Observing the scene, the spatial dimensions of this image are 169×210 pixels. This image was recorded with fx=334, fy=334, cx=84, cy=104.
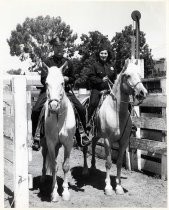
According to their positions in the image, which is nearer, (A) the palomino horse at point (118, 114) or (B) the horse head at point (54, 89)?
(B) the horse head at point (54, 89)

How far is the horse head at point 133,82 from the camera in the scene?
21.2 ft

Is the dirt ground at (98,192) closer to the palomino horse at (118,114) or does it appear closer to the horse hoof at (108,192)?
the horse hoof at (108,192)

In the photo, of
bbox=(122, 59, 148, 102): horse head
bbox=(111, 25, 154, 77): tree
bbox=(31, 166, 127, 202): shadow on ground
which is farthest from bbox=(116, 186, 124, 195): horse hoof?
bbox=(111, 25, 154, 77): tree

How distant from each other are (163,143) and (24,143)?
3311 millimetres

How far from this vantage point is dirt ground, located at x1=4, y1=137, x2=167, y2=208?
629cm

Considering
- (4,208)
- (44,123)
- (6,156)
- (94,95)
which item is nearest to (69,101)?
(44,123)

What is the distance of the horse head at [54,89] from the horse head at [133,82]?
144 centimetres

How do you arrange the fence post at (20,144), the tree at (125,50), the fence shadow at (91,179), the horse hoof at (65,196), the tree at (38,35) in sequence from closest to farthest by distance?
the fence post at (20,144), the horse hoof at (65,196), the fence shadow at (91,179), the tree at (38,35), the tree at (125,50)

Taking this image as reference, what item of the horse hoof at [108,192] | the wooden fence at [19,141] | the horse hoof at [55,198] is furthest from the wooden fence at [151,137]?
the wooden fence at [19,141]

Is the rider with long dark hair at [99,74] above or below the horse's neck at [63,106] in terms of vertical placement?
above

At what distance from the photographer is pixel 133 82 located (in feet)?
21.6

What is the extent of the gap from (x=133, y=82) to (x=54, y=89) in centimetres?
170

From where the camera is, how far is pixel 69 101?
677 centimetres

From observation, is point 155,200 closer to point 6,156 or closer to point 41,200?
point 41,200
